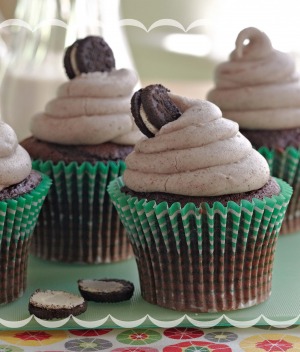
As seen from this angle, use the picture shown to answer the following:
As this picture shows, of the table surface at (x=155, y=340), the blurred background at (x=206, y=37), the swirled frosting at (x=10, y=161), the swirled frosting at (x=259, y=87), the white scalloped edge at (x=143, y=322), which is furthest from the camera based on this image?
the blurred background at (x=206, y=37)

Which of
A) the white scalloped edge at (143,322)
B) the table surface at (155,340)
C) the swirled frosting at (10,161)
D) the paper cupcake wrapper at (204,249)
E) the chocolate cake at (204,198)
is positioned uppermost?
the swirled frosting at (10,161)

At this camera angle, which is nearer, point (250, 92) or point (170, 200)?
point (170, 200)

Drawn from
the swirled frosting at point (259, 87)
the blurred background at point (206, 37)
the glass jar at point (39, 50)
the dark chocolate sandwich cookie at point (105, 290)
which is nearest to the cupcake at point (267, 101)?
the swirled frosting at point (259, 87)

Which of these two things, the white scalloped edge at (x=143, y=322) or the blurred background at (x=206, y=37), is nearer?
the white scalloped edge at (x=143, y=322)

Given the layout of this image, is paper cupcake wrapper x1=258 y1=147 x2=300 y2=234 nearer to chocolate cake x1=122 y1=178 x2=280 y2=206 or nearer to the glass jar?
chocolate cake x1=122 y1=178 x2=280 y2=206

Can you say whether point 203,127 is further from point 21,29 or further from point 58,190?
point 21,29

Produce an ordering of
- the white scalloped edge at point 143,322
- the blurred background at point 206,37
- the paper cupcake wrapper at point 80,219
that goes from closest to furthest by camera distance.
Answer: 1. the white scalloped edge at point 143,322
2. the paper cupcake wrapper at point 80,219
3. the blurred background at point 206,37

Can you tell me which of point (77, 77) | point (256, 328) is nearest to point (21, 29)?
point (77, 77)

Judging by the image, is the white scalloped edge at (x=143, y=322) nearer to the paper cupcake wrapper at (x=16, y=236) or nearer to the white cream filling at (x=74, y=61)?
the paper cupcake wrapper at (x=16, y=236)
